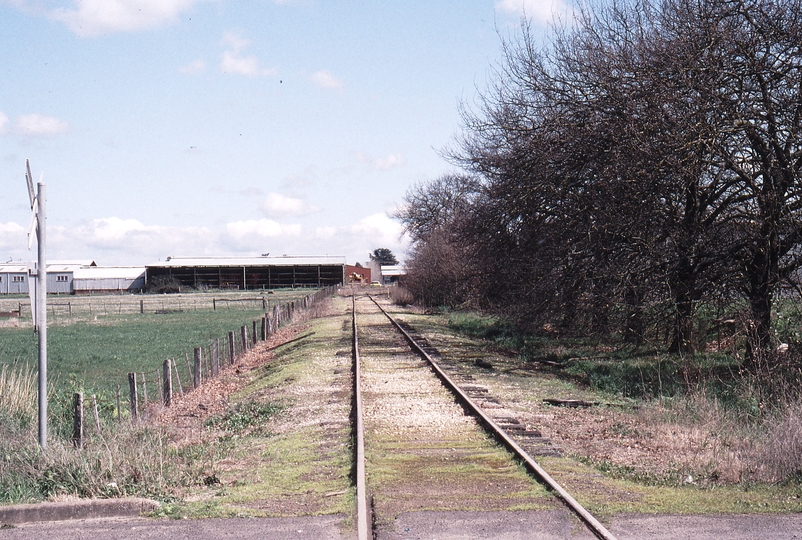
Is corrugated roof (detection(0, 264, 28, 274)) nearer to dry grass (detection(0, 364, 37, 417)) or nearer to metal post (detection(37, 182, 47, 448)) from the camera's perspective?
dry grass (detection(0, 364, 37, 417))

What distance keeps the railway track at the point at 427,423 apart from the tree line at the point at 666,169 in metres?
4.37

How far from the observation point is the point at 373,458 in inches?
379

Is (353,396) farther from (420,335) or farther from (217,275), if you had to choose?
(217,275)

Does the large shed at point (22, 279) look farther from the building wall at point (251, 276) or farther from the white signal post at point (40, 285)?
the white signal post at point (40, 285)

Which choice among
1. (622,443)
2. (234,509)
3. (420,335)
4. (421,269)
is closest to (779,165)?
(622,443)

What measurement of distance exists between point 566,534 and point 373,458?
331 cm

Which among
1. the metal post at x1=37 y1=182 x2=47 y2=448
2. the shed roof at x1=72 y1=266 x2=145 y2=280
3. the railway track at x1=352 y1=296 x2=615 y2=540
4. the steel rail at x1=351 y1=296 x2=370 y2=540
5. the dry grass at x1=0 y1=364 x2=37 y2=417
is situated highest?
the shed roof at x1=72 y1=266 x2=145 y2=280

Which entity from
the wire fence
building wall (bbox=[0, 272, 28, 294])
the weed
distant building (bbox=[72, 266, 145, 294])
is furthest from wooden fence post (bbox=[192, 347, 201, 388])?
building wall (bbox=[0, 272, 28, 294])

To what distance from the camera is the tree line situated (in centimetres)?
1625

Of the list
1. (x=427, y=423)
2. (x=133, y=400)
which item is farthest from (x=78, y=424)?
(x=427, y=423)

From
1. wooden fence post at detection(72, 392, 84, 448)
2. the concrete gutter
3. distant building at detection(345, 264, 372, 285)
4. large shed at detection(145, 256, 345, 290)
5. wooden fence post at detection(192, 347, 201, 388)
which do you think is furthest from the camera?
distant building at detection(345, 264, 372, 285)

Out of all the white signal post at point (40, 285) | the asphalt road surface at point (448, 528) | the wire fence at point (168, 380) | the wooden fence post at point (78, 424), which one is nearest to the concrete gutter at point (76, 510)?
the asphalt road surface at point (448, 528)

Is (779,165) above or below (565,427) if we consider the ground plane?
above

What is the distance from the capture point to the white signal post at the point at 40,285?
28.8 ft
